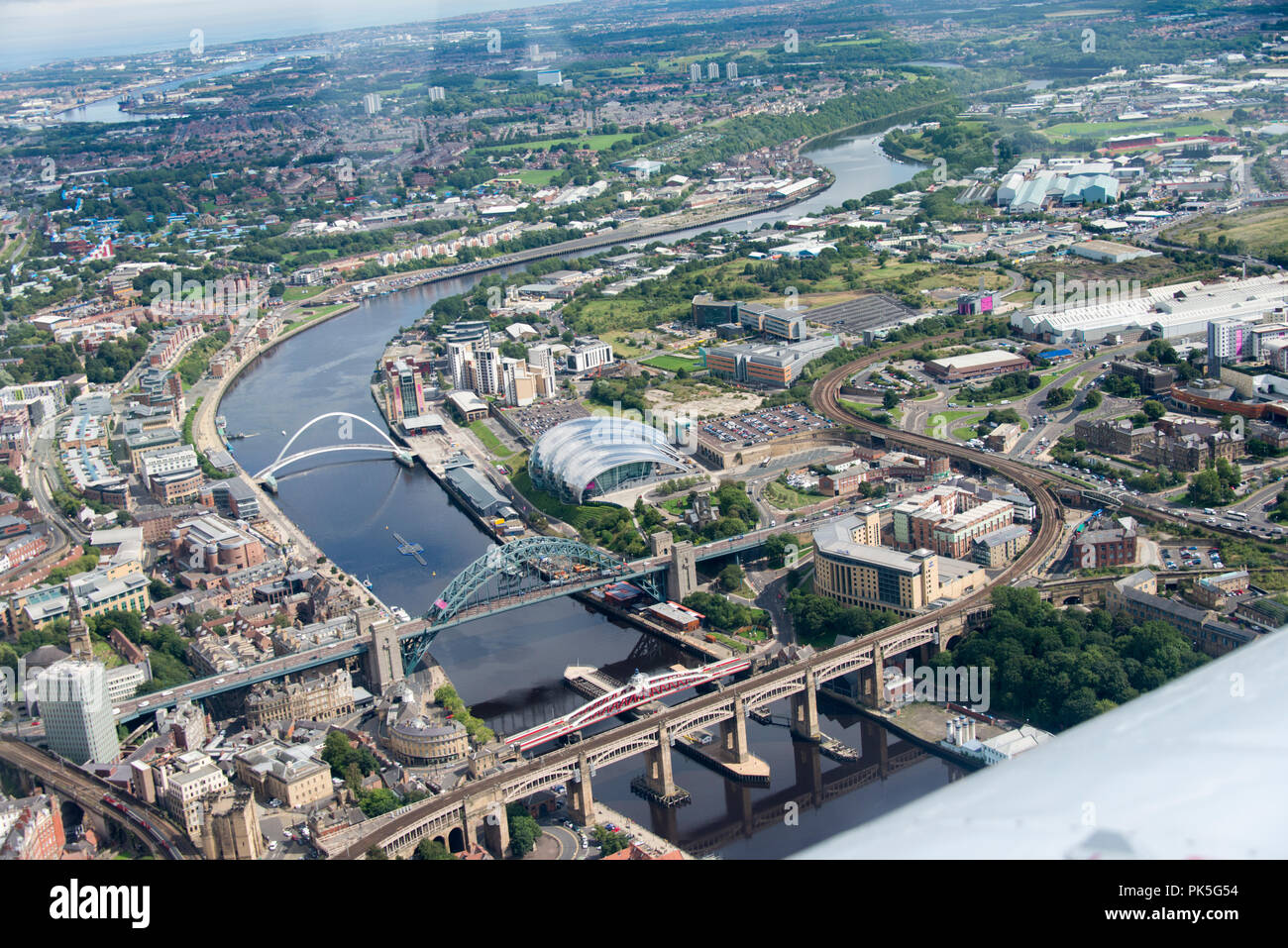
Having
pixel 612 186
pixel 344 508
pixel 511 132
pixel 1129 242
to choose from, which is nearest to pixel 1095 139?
pixel 1129 242

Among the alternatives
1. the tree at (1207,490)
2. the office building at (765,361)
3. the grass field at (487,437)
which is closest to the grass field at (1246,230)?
the office building at (765,361)

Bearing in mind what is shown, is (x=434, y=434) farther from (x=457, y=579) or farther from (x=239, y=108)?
(x=239, y=108)

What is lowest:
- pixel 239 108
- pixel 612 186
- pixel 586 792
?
pixel 586 792

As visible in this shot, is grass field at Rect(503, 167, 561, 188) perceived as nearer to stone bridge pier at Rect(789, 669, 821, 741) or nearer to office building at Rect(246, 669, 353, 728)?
office building at Rect(246, 669, 353, 728)

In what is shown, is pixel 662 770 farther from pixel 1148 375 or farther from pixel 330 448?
pixel 1148 375

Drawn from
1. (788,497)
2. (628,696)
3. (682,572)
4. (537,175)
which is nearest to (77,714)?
(628,696)

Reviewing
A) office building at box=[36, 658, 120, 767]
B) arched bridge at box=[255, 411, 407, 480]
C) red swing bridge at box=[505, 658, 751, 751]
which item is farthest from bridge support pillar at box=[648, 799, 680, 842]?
arched bridge at box=[255, 411, 407, 480]
